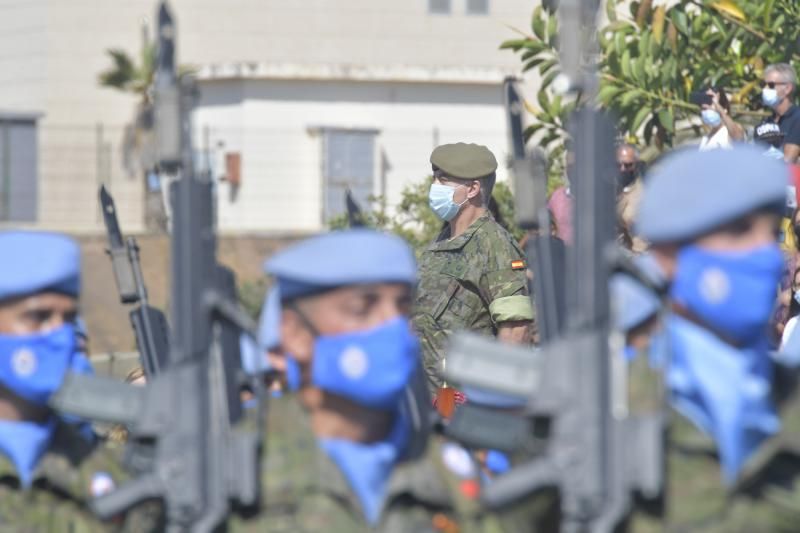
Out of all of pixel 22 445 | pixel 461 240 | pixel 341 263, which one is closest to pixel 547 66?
pixel 461 240

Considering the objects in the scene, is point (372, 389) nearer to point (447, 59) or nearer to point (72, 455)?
point (72, 455)

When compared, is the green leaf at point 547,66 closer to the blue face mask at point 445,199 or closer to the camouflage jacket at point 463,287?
the blue face mask at point 445,199

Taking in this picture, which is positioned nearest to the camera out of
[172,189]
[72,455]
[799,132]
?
[172,189]

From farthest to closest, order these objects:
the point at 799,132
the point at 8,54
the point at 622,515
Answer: the point at 8,54
the point at 799,132
the point at 622,515

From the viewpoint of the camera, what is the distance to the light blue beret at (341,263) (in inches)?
202

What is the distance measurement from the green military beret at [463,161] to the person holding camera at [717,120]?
200 centimetres

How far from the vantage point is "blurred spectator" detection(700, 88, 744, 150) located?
1131cm

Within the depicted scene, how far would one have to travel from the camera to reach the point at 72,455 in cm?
583

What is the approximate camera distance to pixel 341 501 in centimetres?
524

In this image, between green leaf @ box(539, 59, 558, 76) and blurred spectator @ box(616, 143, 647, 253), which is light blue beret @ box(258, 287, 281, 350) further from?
green leaf @ box(539, 59, 558, 76)

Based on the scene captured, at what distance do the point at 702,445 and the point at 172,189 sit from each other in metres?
1.60

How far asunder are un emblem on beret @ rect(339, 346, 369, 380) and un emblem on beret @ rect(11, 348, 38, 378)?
1034mm

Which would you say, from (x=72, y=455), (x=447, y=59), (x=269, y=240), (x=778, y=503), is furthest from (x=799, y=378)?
(x=447, y=59)

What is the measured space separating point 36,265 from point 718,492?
2.06 meters
